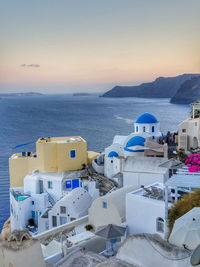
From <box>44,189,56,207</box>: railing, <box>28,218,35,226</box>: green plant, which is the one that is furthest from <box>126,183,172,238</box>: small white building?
<box>28,218,35,226</box>: green plant

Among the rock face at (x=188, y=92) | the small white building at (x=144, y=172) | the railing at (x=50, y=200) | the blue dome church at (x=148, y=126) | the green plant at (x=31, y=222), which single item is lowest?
the green plant at (x=31, y=222)

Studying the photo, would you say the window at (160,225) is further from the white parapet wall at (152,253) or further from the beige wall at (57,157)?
the beige wall at (57,157)

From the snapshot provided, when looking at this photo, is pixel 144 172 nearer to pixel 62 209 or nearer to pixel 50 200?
pixel 62 209

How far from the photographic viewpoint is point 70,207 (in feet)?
59.8

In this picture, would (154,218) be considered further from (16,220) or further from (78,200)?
(16,220)

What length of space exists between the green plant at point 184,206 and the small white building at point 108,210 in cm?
393

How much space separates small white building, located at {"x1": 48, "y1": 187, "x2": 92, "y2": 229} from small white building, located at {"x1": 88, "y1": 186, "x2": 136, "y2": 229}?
3.30 meters

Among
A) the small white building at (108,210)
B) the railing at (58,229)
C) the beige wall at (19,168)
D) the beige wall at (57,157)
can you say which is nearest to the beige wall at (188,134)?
the beige wall at (57,157)

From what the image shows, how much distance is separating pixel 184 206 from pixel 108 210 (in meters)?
5.05

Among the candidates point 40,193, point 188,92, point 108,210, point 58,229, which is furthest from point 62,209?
point 188,92

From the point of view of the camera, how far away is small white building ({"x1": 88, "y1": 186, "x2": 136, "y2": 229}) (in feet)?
45.6

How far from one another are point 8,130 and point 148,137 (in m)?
59.7

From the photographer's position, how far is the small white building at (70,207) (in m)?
18.2

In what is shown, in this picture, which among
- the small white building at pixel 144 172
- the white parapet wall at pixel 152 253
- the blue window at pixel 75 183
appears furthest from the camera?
the blue window at pixel 75 183
